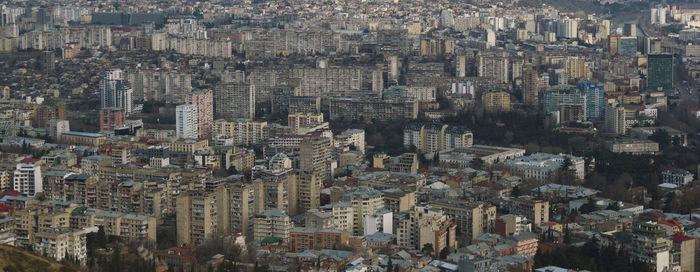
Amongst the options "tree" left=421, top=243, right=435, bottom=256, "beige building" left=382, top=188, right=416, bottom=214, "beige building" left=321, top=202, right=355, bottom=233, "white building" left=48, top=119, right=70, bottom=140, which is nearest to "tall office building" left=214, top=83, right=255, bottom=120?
"white building" left=48, top=119, right=70, bottom=140

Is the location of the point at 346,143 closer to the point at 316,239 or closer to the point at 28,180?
the point at 28,180

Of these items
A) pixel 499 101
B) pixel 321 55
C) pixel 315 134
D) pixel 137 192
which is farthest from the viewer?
pixel 321 55

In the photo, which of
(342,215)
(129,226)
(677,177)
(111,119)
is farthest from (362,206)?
(111,119)

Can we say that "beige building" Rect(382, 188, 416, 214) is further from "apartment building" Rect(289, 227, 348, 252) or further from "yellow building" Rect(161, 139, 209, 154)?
"yellow building" Rect(161, 139, 209, 154)

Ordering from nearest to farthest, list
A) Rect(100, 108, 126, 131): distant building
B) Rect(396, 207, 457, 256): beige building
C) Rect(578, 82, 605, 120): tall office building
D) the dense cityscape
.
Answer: the dense cityscape
Rect(396, 207, 457, 256): beige building
Rect(100, 108, 126, 131): distant building
Rect(578, 82, 605, 120): tall office building

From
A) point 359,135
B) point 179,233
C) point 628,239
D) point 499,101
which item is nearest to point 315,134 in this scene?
point 359,135

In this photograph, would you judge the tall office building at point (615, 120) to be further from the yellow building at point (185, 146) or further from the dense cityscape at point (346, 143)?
the yellow building at point (185, 146)

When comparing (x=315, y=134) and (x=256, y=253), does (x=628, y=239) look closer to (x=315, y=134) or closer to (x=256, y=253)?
(x=256, y=253)
